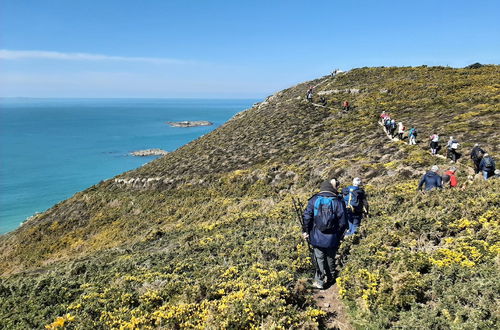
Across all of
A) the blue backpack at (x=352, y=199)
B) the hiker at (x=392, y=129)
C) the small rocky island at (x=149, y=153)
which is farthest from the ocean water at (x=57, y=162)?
the blue backpack at (x=352, y=199)

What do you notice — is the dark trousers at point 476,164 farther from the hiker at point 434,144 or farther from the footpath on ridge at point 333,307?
the footpath on ridge at point 333,307

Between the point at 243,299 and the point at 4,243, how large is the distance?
3571cm

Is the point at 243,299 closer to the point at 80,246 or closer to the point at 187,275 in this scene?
the point at 187,275

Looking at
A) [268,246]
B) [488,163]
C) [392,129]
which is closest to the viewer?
[268,246]

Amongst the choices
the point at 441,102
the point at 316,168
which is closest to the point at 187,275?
the point at 316,168

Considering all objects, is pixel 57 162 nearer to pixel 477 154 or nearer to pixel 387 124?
pixel 387 124

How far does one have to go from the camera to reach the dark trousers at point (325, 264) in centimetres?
816

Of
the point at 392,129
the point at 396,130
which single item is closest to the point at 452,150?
the point at 392,129

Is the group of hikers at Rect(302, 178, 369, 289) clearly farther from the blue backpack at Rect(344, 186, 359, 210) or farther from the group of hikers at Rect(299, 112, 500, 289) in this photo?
the blue backpack at Rect(344, 186, 359, 210)

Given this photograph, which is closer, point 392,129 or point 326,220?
point 326,220

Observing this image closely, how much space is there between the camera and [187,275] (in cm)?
1084

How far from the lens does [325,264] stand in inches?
338

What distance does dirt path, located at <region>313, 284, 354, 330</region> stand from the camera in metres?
7.22

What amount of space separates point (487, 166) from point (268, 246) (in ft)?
37.7
